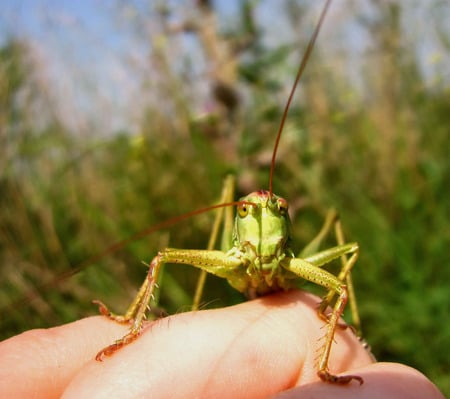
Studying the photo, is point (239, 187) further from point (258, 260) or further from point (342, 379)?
point (342, 379)

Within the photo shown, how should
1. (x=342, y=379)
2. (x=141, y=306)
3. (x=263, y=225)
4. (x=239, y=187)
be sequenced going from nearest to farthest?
1. (x=342, y=379)
2. (x=141, y=306)
3. (x=263, y=225)
4. (x=239, y=187)

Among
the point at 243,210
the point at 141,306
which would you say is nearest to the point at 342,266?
the point at 243,210

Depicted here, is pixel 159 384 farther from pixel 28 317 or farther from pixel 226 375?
pixel 28 317

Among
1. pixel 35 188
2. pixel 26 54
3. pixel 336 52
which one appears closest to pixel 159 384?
pixel 35 188

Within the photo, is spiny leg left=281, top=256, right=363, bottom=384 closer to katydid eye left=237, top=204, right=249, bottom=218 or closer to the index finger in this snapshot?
the index finger

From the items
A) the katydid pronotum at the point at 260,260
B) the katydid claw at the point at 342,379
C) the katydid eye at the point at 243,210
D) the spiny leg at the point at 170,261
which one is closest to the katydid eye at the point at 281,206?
the katydid pronotum at the point at 260,260

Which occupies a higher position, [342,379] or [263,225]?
[263,225]
